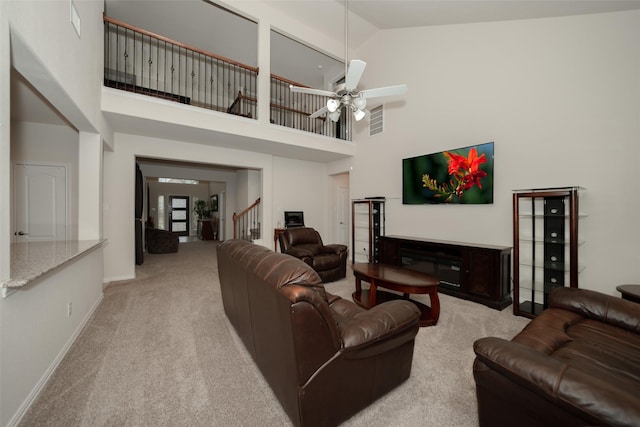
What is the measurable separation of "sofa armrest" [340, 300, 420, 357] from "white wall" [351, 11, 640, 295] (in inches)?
111

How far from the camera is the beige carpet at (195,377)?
4.84 feet

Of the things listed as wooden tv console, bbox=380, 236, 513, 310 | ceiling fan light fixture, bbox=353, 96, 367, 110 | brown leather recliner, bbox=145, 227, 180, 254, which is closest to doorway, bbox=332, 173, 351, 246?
wooden tv console, bbox=380, 236, 513, 310

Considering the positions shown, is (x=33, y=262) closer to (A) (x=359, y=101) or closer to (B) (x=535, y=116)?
(A) (x=359, y=101)

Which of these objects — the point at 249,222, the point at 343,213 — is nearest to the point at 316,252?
the point at 343,213

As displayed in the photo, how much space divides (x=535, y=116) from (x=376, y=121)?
272 cm

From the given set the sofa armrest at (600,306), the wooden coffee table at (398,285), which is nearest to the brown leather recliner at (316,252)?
the wooden coffee table at (398,285)

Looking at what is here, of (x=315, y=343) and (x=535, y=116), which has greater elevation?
(x=535, y=116)

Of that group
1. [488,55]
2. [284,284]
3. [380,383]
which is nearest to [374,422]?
[380,383]

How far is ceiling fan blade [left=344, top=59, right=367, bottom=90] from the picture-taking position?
8.49ft

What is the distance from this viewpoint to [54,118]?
139 inches

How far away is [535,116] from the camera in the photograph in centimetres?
321

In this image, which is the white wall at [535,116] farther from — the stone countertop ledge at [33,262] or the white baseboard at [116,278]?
the white baseboard at [116,278]

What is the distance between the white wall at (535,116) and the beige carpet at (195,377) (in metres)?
1.37

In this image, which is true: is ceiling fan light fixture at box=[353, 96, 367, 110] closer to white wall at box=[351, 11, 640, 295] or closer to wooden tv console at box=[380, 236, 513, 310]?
white wall at box=[351, 11, 640, 295]
